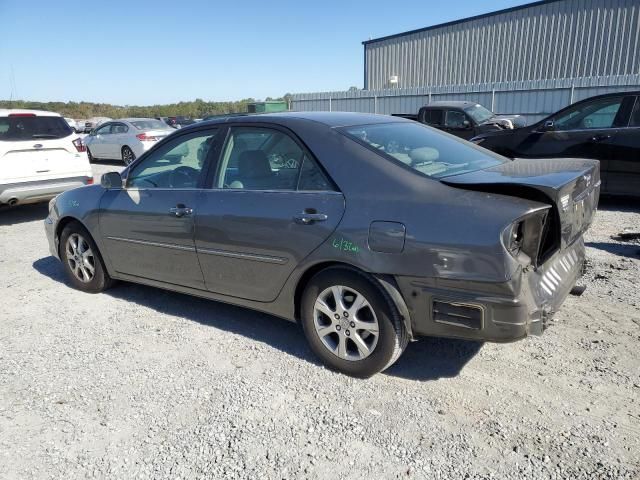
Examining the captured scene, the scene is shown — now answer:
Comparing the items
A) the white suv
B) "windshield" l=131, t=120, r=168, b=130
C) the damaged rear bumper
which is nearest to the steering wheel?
the damaged rear bumper

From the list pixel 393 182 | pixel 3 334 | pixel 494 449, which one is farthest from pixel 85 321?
pixel 494 449

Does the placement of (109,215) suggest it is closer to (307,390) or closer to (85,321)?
(85,321)

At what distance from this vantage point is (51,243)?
5.37 metres

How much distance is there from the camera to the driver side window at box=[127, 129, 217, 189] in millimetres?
4062

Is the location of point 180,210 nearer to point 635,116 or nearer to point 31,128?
point 31,128

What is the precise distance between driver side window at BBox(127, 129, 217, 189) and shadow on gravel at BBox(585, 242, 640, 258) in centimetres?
434

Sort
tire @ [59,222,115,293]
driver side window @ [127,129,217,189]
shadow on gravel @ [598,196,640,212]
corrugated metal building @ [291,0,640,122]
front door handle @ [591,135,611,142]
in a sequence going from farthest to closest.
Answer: corrugated metal building @ [291,0,640,122] → shadow on gravel @ [598,196,640,212] → front door handle @ [591,135,611,142] → tire @ [59,222,115,293] → driver side window @ [127,129,217,189]

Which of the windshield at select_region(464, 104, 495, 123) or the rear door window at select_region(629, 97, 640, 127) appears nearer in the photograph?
the rear door window at select_region(629, 97, 640, 127)

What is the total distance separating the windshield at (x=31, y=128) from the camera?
802 centimetres

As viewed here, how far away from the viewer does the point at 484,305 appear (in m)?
2.79

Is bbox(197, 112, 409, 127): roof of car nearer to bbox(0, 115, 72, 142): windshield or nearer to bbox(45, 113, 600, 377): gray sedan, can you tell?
bbox(45, 113, 600, 377): gray sedan

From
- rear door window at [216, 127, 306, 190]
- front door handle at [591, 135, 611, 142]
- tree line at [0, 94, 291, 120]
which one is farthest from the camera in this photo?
tree line at [0, 94, 291, 120]

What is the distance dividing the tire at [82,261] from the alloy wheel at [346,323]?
8.18 ft

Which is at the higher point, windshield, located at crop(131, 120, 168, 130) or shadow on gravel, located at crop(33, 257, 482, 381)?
windshield, located at crop(131, 120, 168, 130)
